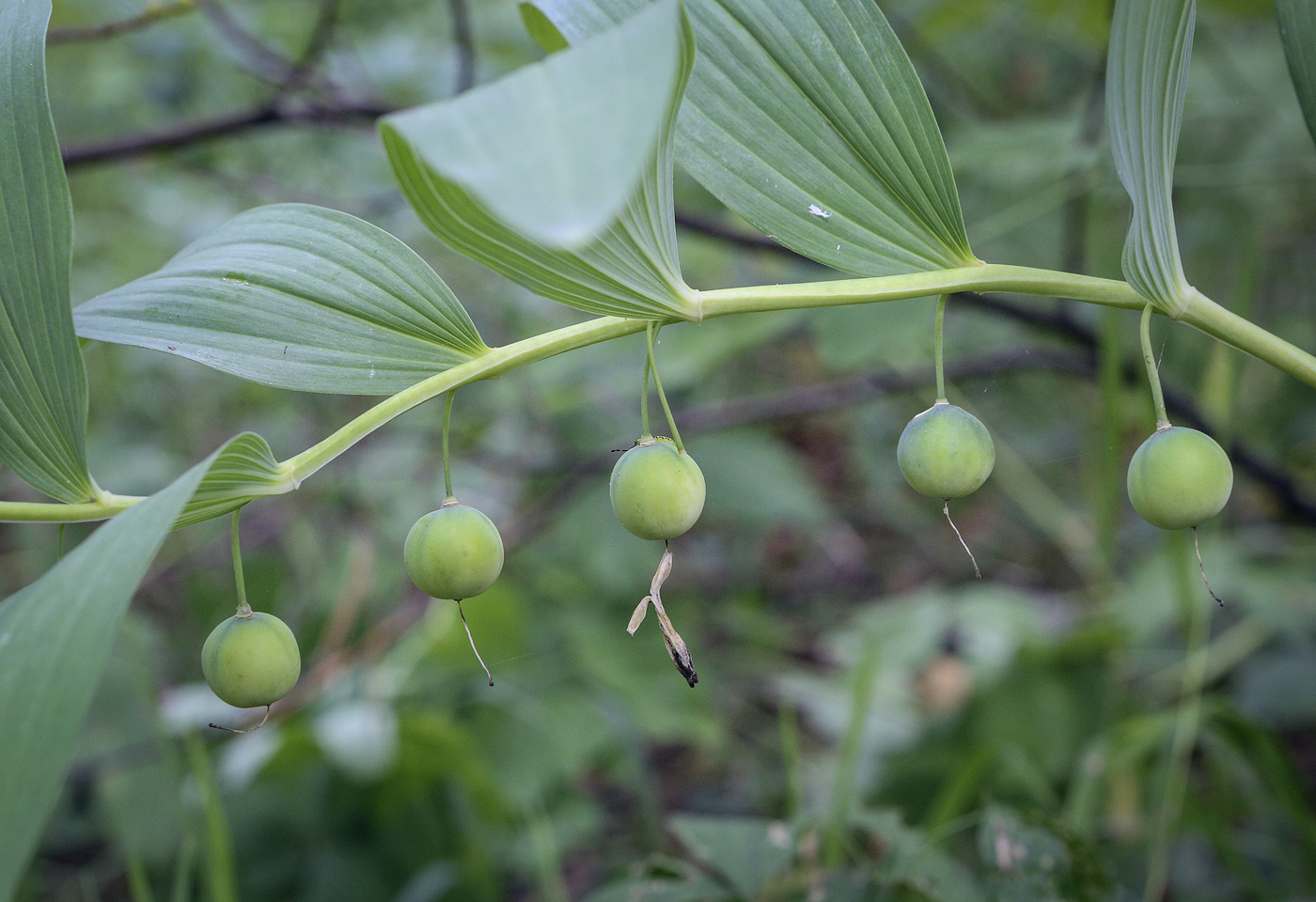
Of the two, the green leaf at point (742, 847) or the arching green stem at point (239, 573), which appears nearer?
the arching green stem at point (239, 573)

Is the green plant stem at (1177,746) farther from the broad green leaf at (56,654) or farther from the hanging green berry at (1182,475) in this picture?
the broad green leaf at (56,654)

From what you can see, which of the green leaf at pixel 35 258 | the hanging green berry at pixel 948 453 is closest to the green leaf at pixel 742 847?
the hanging green berry at pixel 948 453

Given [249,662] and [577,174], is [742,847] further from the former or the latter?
[577,174]

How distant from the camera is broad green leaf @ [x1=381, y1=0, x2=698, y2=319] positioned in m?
0.35

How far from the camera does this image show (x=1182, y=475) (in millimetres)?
639

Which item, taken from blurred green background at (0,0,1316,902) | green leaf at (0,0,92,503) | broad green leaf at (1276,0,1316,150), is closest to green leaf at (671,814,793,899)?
blurred green background at (0,0,1316,902)

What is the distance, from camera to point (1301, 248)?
2912 mm

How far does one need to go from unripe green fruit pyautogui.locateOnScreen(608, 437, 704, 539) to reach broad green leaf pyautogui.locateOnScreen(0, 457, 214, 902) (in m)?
0.28

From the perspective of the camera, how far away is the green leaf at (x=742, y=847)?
1.14m

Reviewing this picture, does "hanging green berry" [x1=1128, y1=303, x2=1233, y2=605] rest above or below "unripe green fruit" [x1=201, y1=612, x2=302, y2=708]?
above

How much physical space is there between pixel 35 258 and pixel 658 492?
51 cm

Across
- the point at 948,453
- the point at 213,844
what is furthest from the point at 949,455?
the point at 213,844

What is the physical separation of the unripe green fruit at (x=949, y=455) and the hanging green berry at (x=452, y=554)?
0.32 metres

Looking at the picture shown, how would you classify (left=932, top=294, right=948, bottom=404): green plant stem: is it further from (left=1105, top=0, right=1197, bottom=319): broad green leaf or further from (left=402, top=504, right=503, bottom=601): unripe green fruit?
(left=402, top=504, right=503, bottom=601): unripe green fruit
